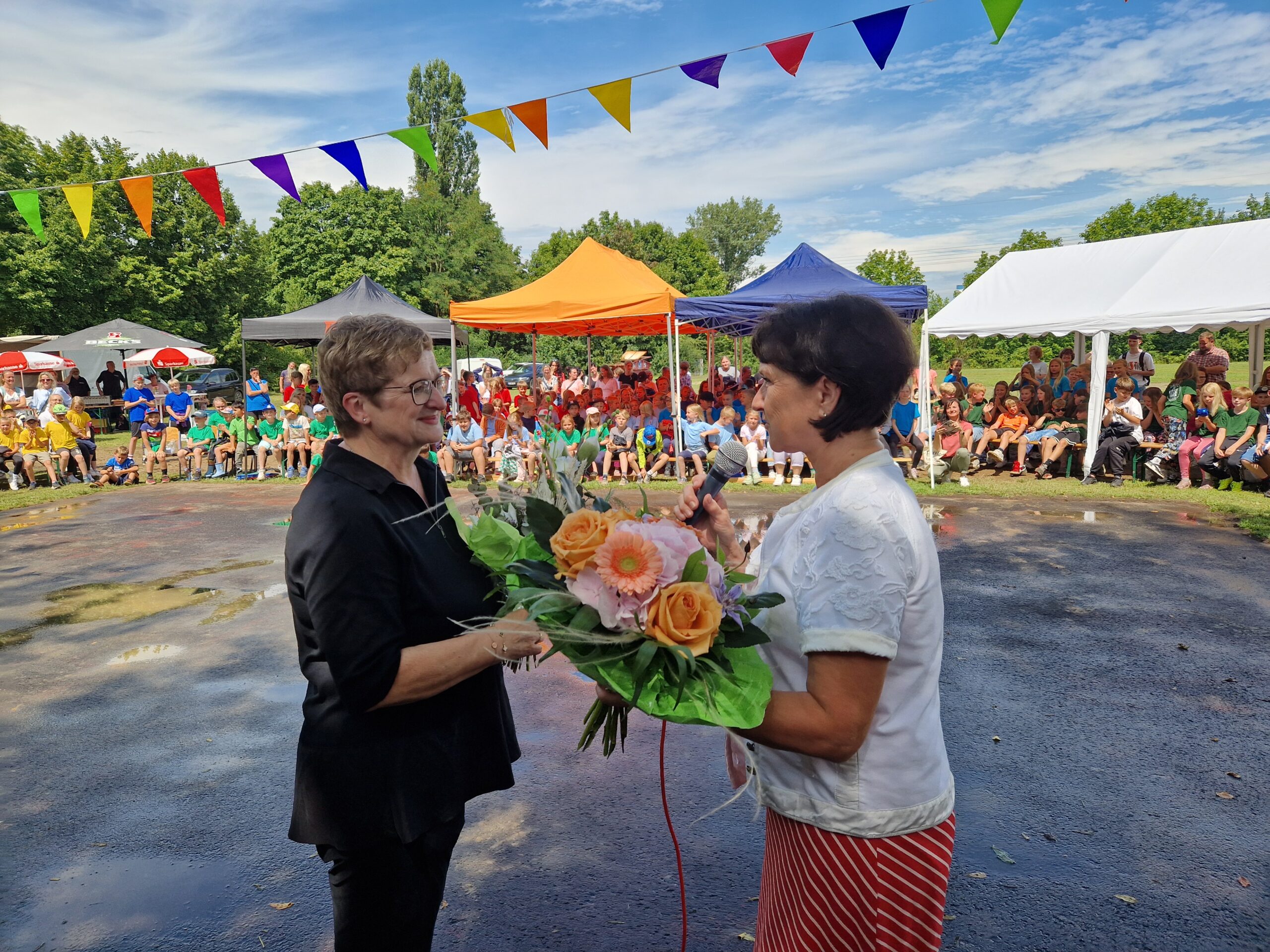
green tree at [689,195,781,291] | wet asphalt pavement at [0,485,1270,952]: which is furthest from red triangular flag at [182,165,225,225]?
green tree at [689,195,781,291]

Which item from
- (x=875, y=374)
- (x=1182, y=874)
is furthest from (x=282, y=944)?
(x=1182, y=874)

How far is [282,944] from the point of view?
2949 millimetres

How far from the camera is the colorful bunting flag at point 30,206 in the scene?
917 cm

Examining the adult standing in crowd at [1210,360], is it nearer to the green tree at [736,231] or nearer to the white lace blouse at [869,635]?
the white lace blouse at [869,635]

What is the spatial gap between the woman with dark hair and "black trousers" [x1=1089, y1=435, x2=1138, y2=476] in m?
13.2

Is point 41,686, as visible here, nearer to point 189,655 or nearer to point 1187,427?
point 189,655

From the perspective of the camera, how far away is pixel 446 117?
64062mm

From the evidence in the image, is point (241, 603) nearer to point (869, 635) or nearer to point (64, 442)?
point (869, 635)

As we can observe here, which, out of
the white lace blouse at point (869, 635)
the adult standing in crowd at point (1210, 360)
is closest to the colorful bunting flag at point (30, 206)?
the white lace blouse at point (869, 635)

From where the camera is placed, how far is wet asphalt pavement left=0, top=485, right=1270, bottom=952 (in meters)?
3.06

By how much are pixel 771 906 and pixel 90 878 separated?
308 cm

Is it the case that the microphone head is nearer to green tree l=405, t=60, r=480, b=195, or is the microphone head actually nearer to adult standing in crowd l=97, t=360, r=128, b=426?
adult standing in crowd l=97, t=360, r=128, b=426

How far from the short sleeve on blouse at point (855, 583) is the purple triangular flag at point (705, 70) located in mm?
7293

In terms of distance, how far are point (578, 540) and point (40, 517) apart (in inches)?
540
